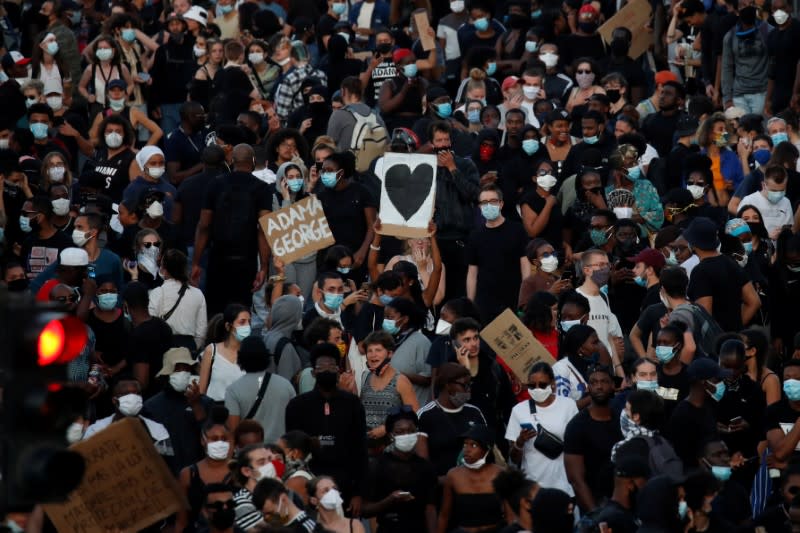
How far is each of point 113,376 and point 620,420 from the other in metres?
4.28

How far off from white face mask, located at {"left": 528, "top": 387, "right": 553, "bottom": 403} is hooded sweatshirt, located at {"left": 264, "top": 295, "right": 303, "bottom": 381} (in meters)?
2.00

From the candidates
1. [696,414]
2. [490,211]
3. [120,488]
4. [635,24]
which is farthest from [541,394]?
[635,24]

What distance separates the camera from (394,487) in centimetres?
1412

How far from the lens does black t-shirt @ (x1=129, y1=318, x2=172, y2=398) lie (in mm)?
16281

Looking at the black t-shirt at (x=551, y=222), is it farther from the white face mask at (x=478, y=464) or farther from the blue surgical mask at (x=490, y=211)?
the white face mask at (x=478, y=464)

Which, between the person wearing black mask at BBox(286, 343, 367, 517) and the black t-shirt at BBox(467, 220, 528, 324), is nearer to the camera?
the person wearing black mask at BBox(286, 343, 367, 517)

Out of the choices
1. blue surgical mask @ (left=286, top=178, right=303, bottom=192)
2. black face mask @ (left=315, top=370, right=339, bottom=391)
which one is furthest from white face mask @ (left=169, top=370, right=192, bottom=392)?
blue surgical mask @ (left=286, top=178, right=303, bottom=192)

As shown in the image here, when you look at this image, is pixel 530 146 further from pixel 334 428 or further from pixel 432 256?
pixel 334 428

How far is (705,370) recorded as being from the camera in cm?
1473

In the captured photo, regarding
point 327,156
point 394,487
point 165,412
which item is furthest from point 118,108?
point 394,487

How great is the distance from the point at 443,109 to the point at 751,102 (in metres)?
3.85

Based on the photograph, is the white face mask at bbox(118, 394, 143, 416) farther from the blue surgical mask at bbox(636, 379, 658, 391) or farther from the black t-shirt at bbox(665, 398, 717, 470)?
the black t-shirt at bbox(665, 398, 717, 470)

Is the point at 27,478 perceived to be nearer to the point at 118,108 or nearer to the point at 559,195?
the point at 559,195

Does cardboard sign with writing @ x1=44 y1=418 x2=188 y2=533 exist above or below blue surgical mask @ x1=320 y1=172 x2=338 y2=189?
above
